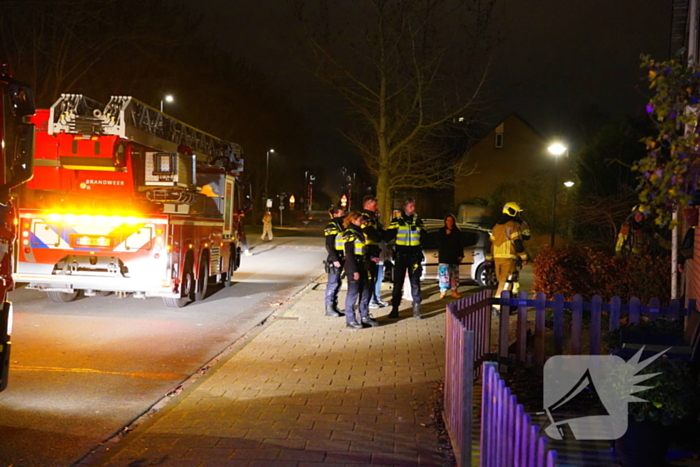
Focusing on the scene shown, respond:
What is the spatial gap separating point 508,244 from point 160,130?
728 cm

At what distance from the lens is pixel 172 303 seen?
13133 mm

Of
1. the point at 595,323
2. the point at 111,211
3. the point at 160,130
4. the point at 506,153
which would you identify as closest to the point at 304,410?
the point at 595,323

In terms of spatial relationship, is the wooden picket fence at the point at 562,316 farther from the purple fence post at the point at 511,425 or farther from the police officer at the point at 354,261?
the purple fence post at the point at 511,425

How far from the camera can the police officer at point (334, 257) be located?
11.5 meters

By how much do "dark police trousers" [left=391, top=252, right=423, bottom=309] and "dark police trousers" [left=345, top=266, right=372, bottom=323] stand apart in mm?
782

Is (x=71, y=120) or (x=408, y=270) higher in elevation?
(x=71, y=120)

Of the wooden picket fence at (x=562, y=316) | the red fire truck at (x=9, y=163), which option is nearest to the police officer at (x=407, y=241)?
the wooden picket fence at (x=562, y=316)

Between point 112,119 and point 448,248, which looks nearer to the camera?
point 112,119

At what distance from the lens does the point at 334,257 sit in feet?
37.7

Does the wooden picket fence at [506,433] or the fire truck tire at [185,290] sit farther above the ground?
the wooden picket fence at [506,433]

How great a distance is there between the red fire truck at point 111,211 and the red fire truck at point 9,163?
5849 millimetres

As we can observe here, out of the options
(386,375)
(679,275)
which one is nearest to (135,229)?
(386,375)

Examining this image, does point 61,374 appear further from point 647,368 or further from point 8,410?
point 647,368

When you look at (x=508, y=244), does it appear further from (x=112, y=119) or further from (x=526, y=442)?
(x=526, y=442)
